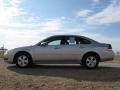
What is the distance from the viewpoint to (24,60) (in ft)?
52.2

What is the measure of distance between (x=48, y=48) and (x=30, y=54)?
86 cm

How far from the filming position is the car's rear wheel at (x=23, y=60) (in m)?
15.9

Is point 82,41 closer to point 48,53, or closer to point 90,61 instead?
point 90,61

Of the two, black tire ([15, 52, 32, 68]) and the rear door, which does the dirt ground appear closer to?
black tire ([15, 52, 32, 68])

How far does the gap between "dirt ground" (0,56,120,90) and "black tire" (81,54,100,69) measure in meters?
0.57

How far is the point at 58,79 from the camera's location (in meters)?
13.0

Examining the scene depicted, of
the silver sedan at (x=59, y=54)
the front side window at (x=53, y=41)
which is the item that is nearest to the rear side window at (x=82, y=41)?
the silver sedan at (x=59, y=54)

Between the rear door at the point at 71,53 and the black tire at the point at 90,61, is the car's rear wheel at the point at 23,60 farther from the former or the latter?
the black tire at the point at 90,61

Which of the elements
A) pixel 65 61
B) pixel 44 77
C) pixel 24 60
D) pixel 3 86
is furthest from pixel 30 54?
pixel 3 86

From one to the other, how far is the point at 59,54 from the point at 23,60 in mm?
1649

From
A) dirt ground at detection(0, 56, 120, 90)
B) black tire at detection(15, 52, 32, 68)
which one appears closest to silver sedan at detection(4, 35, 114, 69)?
black tire at detection(15, 52, 32, 68)

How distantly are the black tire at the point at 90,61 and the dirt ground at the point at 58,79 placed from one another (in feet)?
1.87

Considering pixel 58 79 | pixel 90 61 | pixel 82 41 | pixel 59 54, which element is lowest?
pixel 58 79

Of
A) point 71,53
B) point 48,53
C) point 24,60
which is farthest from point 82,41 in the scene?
point 24,60
